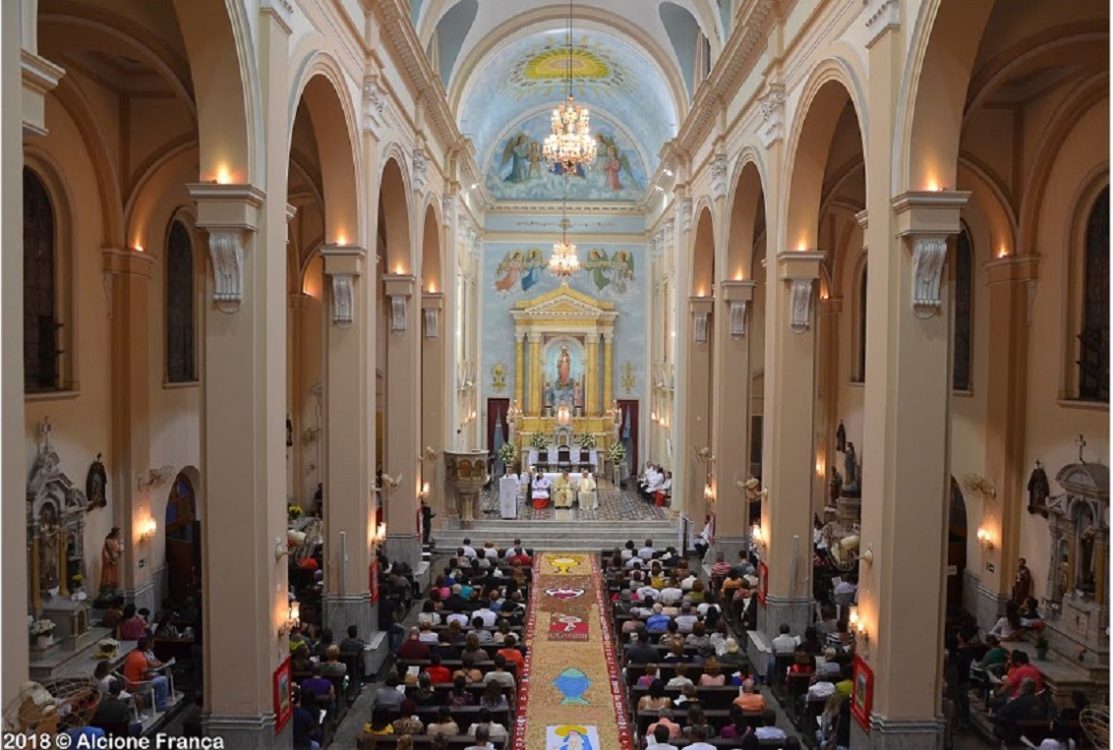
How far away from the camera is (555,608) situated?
17.5 m

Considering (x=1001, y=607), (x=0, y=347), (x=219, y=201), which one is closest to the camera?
(x=0, y=347)

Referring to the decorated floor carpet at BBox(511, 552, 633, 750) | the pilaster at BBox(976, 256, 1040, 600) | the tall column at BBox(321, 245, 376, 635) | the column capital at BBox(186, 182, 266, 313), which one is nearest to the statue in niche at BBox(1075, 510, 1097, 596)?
the pilaster at BBox(976, 256, 1040, 600)

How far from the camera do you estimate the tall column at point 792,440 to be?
539 inches

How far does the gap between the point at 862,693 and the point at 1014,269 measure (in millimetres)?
7867

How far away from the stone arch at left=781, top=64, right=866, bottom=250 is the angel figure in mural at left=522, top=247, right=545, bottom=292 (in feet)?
71.9

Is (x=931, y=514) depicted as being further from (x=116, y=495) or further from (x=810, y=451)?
(x=116, y=495)

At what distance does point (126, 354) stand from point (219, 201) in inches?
291

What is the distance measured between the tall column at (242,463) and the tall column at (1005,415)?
11280mm

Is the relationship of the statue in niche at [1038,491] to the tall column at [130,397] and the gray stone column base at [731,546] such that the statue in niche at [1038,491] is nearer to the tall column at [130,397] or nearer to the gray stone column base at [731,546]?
the gray stone column base at [731,546]

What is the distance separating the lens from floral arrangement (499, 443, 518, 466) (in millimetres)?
31938

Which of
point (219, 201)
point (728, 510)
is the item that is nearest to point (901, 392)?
point (219, 201)

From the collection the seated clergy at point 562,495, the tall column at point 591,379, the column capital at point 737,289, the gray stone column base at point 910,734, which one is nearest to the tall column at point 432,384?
the seated clergy at point 562,495

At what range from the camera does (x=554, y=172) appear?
115 feet

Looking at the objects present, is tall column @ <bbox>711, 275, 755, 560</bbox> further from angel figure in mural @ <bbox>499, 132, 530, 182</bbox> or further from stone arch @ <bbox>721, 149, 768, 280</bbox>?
angel figure in mural @ <bbox>499, 132, 530, 182</bbox>
